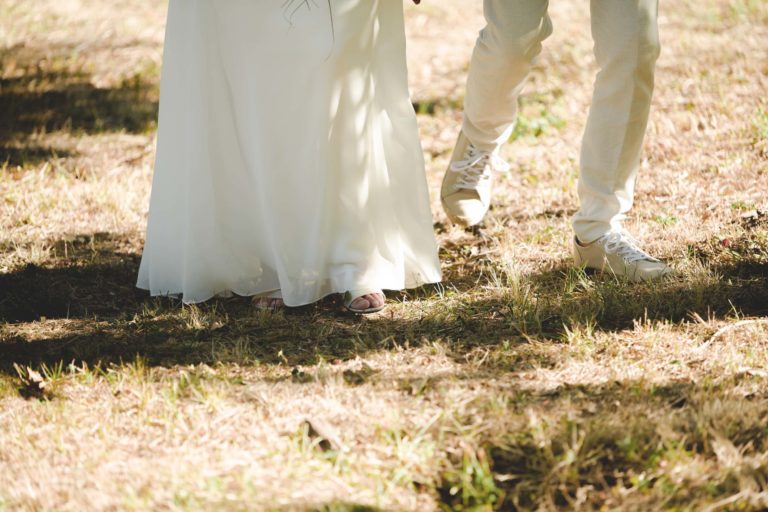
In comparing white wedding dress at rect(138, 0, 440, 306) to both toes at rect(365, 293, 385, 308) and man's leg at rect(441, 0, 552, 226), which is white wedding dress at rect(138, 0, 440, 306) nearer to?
toes at rect(365, 293, 385, 308)

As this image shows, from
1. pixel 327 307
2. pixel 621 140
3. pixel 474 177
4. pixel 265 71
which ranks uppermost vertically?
pixel 265 71

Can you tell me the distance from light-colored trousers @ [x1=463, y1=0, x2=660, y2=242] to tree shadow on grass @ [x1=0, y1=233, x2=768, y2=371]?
14.6 inches

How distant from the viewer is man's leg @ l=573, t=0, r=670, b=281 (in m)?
3.12

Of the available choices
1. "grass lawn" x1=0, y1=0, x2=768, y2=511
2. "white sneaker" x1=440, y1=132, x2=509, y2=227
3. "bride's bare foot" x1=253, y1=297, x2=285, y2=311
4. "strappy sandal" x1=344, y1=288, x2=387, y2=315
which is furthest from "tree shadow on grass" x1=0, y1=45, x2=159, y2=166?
"strappy sandal" x1=344, y1=288, x2=387, y2=315

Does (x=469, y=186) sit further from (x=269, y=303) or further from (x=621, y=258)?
(x=269, y=303)

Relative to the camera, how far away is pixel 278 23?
3061mm

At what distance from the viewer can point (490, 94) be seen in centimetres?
380

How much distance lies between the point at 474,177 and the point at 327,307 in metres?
1.13

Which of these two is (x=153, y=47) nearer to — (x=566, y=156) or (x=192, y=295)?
(x=566, y=156)

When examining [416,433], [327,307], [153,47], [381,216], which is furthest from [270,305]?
[153,47]

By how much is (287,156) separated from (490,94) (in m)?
1.10

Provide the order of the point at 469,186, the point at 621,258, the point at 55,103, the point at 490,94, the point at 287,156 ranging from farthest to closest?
the point at 55,103, the point at 469,186, the point at 490,94, the point at 621,258, the point at 287,156

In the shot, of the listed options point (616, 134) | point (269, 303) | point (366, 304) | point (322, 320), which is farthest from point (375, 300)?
point (616, 134)

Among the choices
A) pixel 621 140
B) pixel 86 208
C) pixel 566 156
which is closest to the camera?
pixel 621 140
